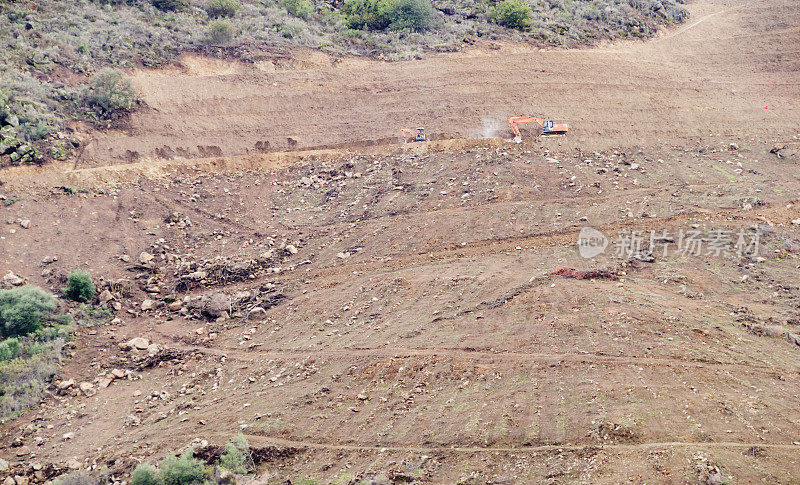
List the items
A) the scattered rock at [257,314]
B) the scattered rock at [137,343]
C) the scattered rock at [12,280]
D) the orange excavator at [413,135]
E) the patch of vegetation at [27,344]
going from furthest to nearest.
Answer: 1. the orange excavator at [413,135]
2. the scattered rock at [12,280]
3. the scattered rock at [257,314]
4. the scattered rock at [137,343]
5. the patch of vegetation at [27,344]

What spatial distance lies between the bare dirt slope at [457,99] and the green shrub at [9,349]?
7.95 meters

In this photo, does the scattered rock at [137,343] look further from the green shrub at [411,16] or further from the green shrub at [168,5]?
the green shrub at [411,16]

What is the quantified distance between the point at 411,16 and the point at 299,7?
5.31 metres

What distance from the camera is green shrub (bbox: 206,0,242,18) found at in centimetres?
2838

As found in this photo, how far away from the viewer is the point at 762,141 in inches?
851

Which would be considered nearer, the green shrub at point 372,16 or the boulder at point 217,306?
the boulder at point 217,306

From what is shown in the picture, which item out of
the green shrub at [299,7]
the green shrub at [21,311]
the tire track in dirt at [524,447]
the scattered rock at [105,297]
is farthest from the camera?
the green shrub at [299,7]

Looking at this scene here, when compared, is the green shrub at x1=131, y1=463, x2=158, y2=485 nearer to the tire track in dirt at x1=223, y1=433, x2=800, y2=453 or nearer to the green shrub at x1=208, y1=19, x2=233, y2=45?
the tire track in dirt at x1=223, y1=433, x2=800, y2=453

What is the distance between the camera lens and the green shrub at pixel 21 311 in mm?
14562

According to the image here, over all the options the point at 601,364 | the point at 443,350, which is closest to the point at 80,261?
the point at 443,350

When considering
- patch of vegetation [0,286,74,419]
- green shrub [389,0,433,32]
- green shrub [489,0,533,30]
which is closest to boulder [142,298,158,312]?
patch of vegetation [0,286,74,419]

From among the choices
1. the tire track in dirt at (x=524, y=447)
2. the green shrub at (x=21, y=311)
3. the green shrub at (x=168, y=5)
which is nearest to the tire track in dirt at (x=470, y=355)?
the tire track in dirt at (x=524, y=447)

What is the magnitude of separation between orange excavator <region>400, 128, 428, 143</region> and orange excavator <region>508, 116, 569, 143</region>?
309 centimetres

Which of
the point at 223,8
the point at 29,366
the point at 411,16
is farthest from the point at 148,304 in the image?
the point at 411,16
